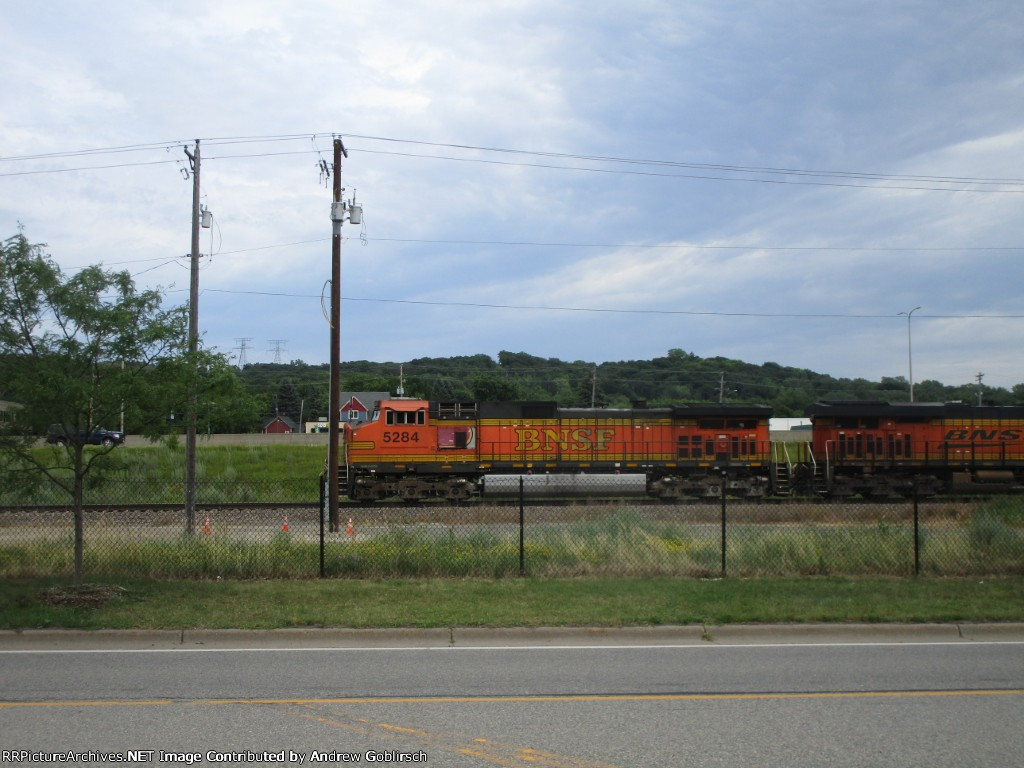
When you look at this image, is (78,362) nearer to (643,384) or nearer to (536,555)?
(536,555)

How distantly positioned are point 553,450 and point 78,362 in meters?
20.6

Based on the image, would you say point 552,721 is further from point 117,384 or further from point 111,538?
point 111,538

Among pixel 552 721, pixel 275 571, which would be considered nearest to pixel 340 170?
pixel 275 571

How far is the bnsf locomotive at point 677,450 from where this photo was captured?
96.8 ft

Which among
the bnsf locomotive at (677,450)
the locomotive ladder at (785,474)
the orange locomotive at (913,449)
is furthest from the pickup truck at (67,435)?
the orange locomotive at (913,449)

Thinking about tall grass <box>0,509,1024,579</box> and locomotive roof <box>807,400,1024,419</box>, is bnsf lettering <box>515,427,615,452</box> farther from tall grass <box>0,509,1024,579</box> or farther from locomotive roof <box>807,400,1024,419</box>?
tall grass <box>0,509,1024,579</box>

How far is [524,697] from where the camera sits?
7.46 m

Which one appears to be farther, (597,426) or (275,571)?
(597,426)

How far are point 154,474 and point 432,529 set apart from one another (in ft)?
71.7

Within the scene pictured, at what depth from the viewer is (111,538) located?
15.5 m

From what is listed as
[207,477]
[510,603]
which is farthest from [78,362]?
[207,477]

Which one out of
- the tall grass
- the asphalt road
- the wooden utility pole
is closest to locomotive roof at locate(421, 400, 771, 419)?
the wooden utility pole

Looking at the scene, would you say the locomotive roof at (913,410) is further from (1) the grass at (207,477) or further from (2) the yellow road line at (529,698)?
(2) the yellow road line at (529,698)

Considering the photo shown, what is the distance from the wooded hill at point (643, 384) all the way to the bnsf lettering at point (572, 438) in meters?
13.3
